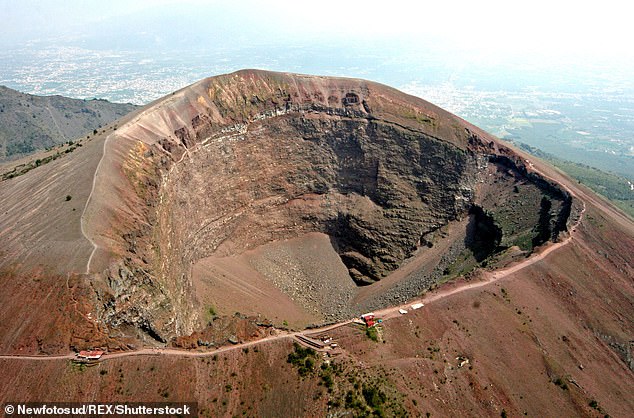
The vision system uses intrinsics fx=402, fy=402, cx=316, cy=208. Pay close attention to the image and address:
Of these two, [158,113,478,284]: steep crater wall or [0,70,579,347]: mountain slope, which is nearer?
[0,70,579,347]: mountain slope

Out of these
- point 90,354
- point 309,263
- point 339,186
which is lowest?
point 309,263

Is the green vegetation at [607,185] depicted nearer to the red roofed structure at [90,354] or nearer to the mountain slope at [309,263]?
the mountain slope at [309,263]

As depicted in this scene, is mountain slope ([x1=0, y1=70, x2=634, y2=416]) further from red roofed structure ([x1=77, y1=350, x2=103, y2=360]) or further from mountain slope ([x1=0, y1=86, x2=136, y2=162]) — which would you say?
mountain slope ([x1=0, y1=86, x2=136, y2=162])

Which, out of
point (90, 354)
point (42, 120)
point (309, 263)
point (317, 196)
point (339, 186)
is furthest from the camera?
point (42, 120)

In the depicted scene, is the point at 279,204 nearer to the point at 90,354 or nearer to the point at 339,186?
A: the point at 339,186

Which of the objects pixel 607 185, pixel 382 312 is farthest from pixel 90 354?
pixel 607 185

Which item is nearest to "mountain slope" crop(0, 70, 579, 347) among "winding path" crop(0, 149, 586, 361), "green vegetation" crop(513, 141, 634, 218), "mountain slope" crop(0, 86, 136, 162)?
"winding path" crop(0, 149, 586, 361)

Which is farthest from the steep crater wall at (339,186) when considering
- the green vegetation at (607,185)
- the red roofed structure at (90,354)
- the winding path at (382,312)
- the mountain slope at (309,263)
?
the green vegetation at (607,185)
